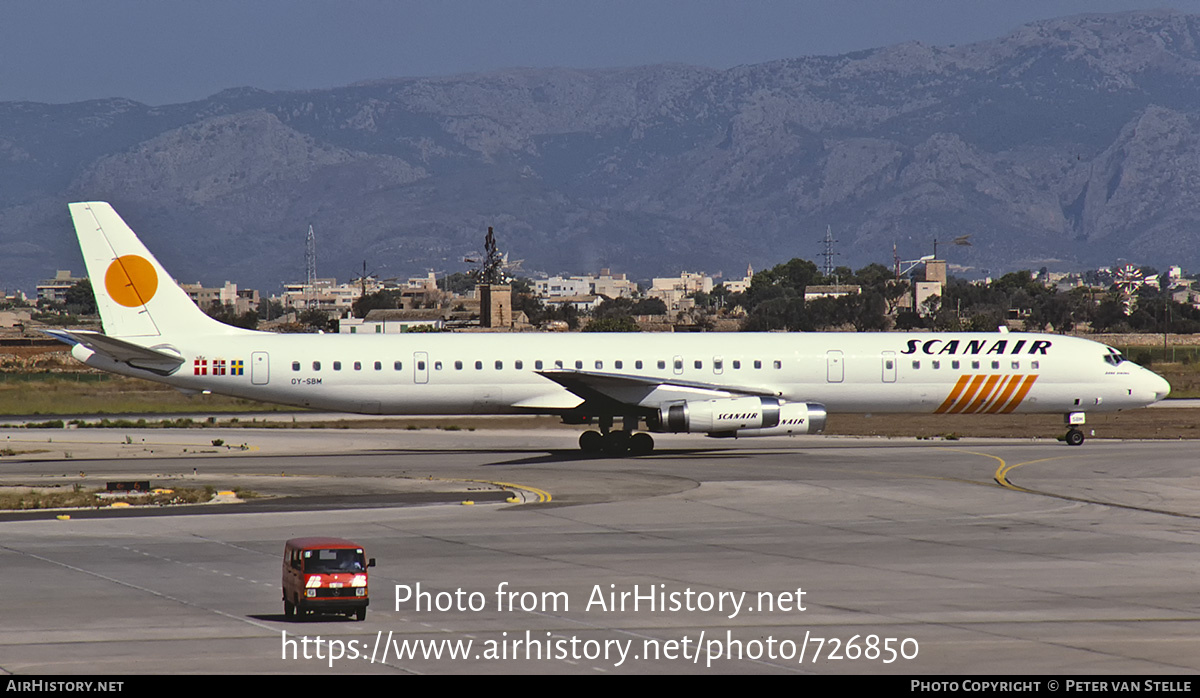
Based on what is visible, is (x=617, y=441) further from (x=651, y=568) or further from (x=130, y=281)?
(x=651, y=568)

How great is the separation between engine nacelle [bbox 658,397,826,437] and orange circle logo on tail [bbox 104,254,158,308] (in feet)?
54.7

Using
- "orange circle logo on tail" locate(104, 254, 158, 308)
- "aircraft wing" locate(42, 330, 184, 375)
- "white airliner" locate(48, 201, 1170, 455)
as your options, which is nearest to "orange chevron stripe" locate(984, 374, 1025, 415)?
"white airliner" locate(48, 201, 1170, 455)

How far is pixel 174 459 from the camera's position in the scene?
4275cm

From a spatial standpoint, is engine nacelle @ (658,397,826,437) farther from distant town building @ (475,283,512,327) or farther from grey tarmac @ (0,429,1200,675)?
distant town building @ (475,283,512,327)

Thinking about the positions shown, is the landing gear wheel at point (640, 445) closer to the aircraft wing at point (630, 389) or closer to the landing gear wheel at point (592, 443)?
the landing gear wheel at point (592, 443)

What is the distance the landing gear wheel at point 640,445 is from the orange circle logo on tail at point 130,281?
15.8 metres

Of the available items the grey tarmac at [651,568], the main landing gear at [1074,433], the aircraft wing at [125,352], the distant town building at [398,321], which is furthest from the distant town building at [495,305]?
the grey tarmac at [651,568]

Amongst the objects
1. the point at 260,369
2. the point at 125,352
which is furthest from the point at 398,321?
the point at 125,352

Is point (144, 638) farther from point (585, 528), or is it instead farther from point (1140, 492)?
point (1140, 492)

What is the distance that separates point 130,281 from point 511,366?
12266mm

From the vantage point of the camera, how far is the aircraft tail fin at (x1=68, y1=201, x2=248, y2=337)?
143 ft
